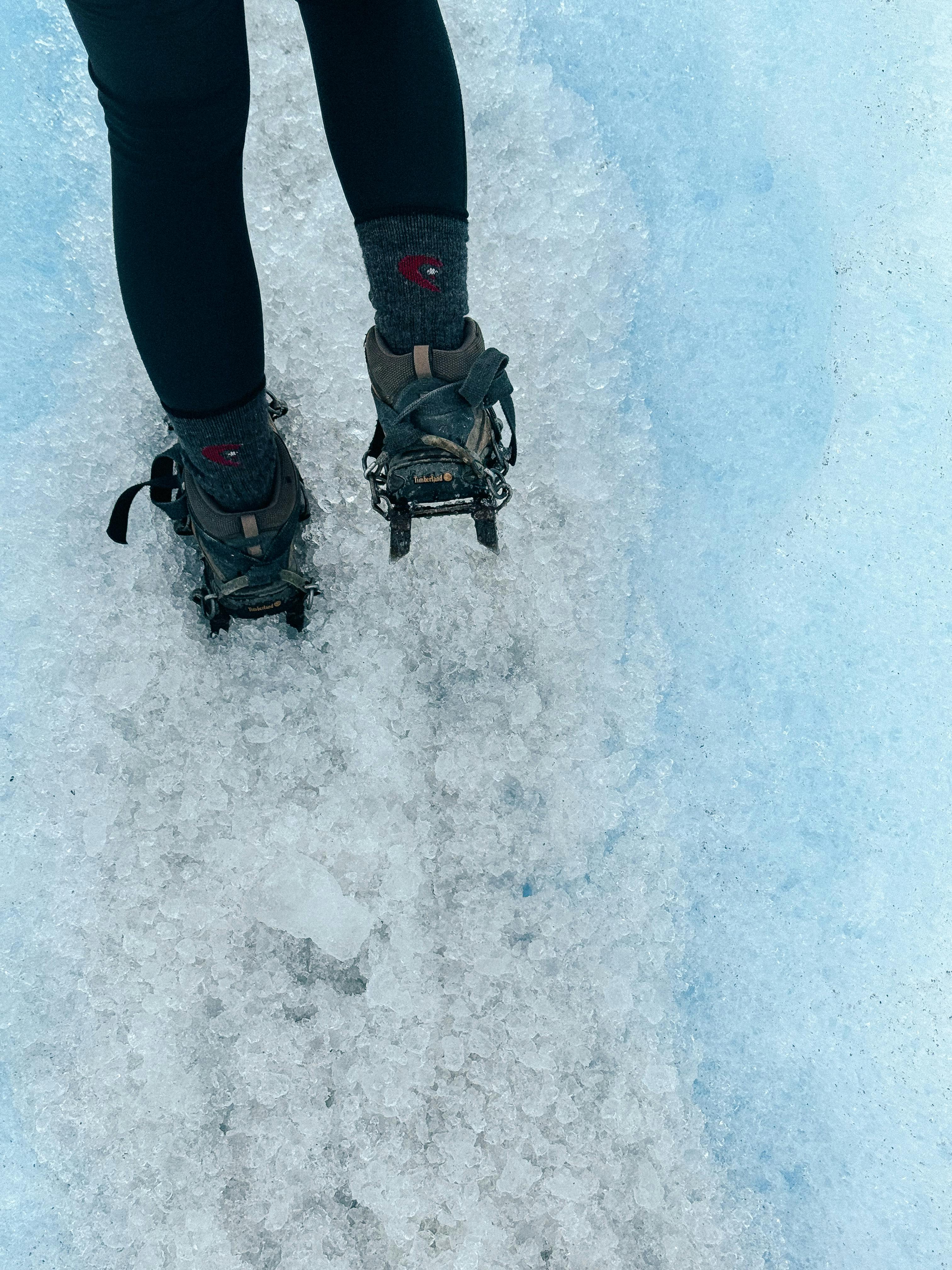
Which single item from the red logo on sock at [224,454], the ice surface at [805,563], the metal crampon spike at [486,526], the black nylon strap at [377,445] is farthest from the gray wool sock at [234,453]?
the ice surface at [805,563]

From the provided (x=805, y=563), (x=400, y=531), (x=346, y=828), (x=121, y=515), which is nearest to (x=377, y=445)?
(x=400, y=531)

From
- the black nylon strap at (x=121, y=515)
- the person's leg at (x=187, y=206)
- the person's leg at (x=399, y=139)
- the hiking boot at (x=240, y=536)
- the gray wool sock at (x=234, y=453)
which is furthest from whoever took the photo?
the black nylon strap at (x=121, y=515)

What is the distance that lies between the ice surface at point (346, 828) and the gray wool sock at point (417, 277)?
0.35 meters

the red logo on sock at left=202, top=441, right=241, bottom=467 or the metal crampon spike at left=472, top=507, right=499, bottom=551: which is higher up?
the red logo on sock at left=202, top=441, right=241, bottom=467

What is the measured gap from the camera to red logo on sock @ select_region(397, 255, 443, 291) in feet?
2.30

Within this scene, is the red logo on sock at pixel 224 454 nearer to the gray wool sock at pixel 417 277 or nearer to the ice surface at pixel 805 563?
the gray wool sock at pixel 417 277

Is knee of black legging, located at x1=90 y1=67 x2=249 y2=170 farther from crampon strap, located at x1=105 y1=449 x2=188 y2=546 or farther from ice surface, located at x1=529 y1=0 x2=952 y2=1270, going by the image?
ice surface, located at x1=529 y1=0 x2=952 y2=1270

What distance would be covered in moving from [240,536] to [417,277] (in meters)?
0.32

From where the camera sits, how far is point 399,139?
65cm

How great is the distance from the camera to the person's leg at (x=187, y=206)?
504 mm

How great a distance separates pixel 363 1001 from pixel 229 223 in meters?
0.85

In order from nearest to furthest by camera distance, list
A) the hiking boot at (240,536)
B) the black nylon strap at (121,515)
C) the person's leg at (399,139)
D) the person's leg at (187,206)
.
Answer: the person's leg at (187,206) < the person's leg at (399,139) < the hiking boot at (240,536) < the black nylon strap at (121,515)

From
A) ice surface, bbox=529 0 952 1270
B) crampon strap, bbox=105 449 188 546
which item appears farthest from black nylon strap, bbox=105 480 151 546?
ice surface, bbox=529 0 952 1270

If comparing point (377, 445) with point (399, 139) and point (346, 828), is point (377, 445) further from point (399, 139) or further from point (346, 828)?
point (346, 828)
